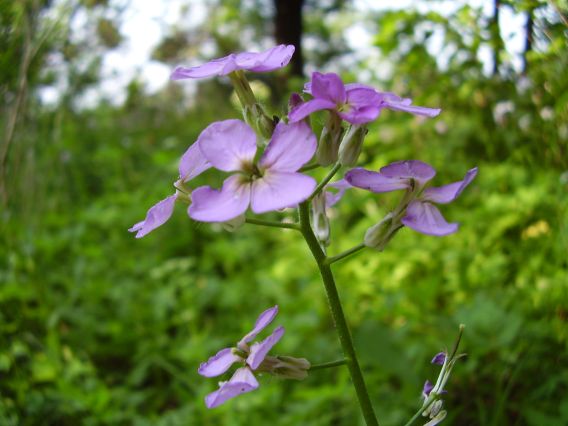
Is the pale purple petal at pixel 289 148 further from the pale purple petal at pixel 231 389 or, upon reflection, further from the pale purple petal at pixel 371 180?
the pale purple petal at pixel 231 389

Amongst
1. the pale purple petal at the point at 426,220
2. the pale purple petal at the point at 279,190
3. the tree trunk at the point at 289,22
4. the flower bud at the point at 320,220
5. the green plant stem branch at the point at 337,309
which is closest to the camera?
the pale purple petal at the point at 279,190

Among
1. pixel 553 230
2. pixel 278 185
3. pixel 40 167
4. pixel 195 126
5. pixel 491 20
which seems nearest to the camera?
pixel 278 185

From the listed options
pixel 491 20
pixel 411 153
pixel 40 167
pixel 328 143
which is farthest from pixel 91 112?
pixel 328 143

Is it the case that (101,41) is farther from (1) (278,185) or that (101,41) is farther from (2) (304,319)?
(1) (278,185)

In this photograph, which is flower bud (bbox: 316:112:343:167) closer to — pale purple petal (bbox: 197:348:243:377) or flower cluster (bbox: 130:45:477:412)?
flower cluster (bbox: 130:45:477:412)

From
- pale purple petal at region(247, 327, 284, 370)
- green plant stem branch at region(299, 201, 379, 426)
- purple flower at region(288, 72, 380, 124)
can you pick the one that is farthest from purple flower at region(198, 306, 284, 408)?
purple flower at region(288, 72, 380, 124)

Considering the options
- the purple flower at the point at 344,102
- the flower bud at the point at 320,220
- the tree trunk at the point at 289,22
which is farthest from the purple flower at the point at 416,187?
the tree trunk at the point at 289,22

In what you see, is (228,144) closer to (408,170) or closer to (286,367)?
(408,170)

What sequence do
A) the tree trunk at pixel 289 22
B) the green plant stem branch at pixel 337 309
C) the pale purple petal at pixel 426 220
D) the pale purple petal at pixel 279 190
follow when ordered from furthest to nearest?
the tree trunk at pixel 289 22
the green plant stem branch at pixel 337 309
the pale purple petal at pixel 426 220
the pale purple petal at pixel 279 190

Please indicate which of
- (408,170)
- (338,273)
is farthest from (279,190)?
(338,273)
